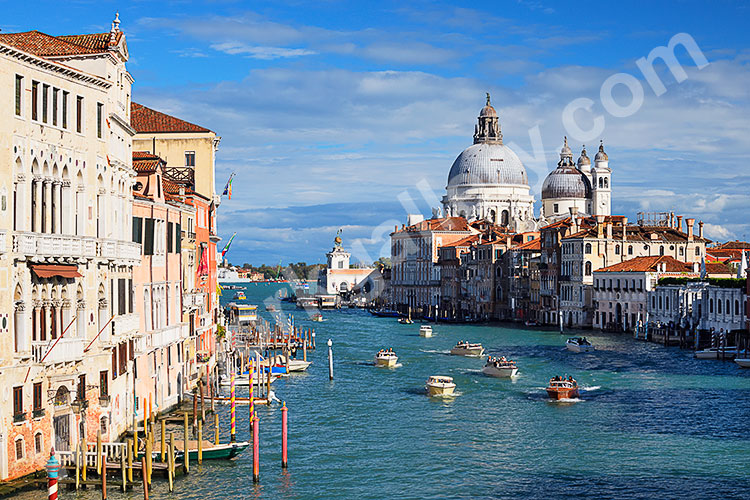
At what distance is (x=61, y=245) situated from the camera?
17.9 m

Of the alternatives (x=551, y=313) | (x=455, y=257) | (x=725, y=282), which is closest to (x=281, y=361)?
(x=725, y=282)

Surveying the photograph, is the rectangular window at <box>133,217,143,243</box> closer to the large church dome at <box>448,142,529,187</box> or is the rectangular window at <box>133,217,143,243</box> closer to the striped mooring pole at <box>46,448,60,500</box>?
the striped mooring pole at <box>46,448,60,500</box>

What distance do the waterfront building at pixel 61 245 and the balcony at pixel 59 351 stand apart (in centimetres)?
2

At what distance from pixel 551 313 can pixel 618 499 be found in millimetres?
54667

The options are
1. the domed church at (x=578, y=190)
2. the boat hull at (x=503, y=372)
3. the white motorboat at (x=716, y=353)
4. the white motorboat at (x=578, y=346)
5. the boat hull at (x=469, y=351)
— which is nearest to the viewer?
the boat hull at (x=503, y=372)

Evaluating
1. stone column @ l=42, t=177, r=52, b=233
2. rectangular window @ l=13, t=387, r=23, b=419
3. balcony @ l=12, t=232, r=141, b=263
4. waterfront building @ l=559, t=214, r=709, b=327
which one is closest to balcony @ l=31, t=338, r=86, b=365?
rectangular window @ l=13, t=387, r=23, b=419

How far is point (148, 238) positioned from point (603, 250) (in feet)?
161

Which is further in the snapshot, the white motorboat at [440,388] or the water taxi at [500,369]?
the water taxi at [500,369]

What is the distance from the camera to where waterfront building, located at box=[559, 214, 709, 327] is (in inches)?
2702

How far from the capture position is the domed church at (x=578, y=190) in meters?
109

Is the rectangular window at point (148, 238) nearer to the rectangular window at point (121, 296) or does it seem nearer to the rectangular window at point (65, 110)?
the rectangular window at point (121, 296)

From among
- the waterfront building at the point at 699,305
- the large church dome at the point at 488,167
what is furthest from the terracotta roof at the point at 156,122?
the large church dome at the point at 488,167

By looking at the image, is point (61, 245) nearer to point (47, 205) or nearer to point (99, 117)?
point (47, 205)

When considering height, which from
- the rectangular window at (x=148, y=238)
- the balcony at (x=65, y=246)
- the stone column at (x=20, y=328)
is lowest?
the stone column at (x=20, y=328)
